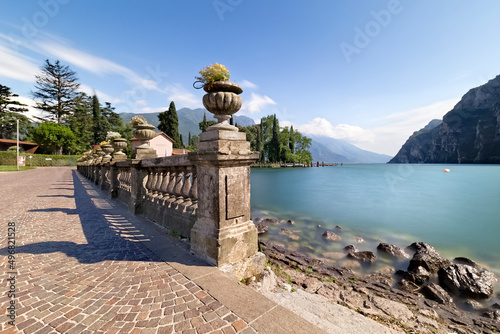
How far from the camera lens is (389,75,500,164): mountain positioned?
338 feet

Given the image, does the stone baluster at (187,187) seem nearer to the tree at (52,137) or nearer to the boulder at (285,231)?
the boulder at (285,231)

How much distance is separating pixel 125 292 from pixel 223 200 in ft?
4.82

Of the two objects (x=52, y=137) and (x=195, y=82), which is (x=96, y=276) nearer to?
(x=195, y=82)

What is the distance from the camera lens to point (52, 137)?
4209 cm

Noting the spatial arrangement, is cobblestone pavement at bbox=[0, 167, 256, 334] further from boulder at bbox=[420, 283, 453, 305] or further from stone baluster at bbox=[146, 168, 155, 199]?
boulder at bbox=[420, 283, 453, 305]

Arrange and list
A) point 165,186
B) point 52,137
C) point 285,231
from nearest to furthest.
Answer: point 165,186 → point 285,231 → point 52,137

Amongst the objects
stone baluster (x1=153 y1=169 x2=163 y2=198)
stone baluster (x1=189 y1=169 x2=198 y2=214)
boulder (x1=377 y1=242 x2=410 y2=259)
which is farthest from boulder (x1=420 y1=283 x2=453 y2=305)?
stone baluster (x1=153 y1=169 x2=163 y2=198)

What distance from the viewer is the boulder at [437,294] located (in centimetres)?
516

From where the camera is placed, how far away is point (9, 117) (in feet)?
145

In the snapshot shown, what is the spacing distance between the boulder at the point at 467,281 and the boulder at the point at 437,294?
1.52 feet

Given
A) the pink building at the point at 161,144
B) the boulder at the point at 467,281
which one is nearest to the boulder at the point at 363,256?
the boulder at the point at 467,281

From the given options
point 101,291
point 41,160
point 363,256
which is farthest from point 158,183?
point 41,160

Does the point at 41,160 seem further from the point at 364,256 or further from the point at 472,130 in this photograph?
the point at 472,130

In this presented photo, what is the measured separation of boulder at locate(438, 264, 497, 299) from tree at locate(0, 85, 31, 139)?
65.0 meters
